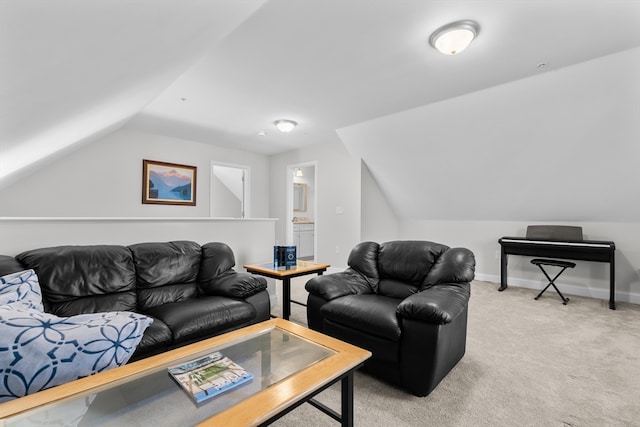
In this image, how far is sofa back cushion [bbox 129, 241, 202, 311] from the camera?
2.51 meters

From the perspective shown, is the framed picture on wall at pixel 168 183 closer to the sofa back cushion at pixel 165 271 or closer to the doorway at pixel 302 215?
the doorway at pixel 302 215

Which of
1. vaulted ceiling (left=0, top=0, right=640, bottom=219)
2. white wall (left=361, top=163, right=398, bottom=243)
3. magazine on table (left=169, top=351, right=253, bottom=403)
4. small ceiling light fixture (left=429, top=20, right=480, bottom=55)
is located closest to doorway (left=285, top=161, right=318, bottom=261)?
white wall (left=361, top=163, right=398, bottom=243)

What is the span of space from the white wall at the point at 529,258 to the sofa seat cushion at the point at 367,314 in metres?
3.30

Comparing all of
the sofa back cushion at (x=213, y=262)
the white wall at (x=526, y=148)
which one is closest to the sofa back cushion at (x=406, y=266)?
the sofa back cushion at (x=213, y=262)

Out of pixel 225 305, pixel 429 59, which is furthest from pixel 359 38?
pixel 225 305

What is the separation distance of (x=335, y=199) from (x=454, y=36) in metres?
3.64

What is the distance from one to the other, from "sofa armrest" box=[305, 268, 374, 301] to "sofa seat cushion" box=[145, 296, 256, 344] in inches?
21.3

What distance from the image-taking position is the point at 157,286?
256 cm

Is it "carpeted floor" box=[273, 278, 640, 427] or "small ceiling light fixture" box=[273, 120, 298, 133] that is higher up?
"small ceiling light fixture" box=[273, 120, 298, 133]

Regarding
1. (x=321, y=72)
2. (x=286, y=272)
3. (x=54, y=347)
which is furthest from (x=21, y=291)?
(x=321, y=72)

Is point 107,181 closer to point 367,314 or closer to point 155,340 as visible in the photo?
point 155,340

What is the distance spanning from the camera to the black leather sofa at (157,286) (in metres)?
2.08

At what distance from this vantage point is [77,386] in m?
1.14

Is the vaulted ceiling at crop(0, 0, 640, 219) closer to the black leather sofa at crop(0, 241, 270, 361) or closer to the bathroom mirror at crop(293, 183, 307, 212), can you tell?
the black leather sofa at crop(0, 241, 270, 361)
